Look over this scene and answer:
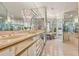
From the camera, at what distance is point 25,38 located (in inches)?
88.5

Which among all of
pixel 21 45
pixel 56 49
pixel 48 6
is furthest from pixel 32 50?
pixel 48 6

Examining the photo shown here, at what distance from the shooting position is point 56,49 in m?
2.27

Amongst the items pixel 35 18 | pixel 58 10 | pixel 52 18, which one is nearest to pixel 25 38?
pixel 35 18

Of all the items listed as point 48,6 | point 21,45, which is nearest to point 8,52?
point 21,45

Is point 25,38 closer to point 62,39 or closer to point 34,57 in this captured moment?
point 34,57

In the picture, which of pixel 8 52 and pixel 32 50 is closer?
pixel 8 52

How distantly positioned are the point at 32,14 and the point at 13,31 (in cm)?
40

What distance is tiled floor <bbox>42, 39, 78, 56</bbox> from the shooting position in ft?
7.36

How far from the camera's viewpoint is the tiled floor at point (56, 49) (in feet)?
7.36

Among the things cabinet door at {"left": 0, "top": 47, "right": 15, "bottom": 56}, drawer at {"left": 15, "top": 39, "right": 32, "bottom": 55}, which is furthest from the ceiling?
cabinet door at {"left": 0, "top": 47, "right": 15, "bottom": 56}

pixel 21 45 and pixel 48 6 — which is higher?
pixel 48 6

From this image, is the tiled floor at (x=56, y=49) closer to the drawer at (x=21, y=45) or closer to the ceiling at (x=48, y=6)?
the drawer at (x=21, y=45)

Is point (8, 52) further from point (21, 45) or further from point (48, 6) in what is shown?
point (48, 6)

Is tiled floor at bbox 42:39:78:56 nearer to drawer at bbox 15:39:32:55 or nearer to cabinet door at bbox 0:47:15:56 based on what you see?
drawer at bbox 15:39:32:55
